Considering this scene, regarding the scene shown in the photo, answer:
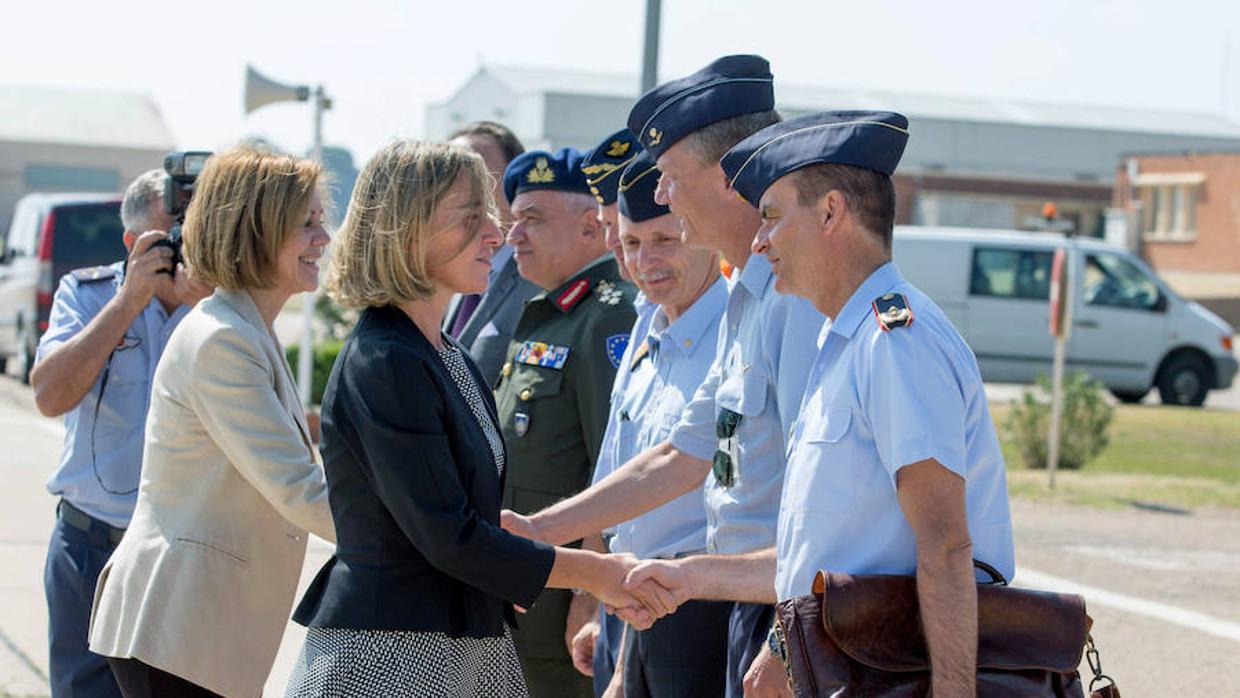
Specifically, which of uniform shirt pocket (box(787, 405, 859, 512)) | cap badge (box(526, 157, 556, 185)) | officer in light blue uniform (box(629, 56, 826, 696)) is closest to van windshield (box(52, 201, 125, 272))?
cap badge (box(526, 157, 556, 185))

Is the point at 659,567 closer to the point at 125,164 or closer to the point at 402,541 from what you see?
the point at 402,541

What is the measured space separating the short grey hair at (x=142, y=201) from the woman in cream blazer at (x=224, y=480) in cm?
109

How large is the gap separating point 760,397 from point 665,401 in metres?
0.57

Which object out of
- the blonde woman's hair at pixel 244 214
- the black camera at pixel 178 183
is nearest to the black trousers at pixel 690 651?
the blonde woman's hair at pixel 244 214

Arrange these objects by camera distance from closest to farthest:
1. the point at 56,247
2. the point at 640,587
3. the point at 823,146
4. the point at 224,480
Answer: the point at 823,146 < the point at 640,587 < the point at 224,480 < the point at 56,247

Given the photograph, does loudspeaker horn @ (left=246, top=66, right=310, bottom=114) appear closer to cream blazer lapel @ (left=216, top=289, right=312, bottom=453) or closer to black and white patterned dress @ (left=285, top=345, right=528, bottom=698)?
cream blazer lapel @ (left=216, top=289, right=312, bottom=453)

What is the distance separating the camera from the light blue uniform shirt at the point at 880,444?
2.68m

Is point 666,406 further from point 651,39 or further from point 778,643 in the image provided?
point 651,39

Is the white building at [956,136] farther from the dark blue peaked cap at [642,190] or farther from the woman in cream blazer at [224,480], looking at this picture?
the woman in cream blazer at [224,480]

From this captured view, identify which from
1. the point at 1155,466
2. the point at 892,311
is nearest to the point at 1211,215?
the point at 1155,466

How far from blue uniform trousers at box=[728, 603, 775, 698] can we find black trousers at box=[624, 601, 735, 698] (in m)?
0.22

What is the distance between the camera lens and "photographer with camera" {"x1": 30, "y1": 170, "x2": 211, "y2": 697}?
450 centimetres

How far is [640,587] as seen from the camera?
3359 millimetres

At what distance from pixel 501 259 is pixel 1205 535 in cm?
732
